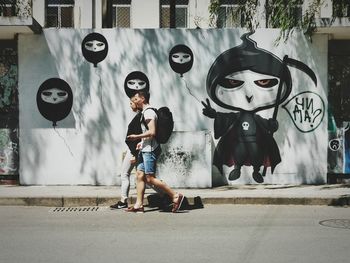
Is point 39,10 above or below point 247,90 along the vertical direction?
above

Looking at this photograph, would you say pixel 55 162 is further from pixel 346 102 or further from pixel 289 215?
pixel 346 102

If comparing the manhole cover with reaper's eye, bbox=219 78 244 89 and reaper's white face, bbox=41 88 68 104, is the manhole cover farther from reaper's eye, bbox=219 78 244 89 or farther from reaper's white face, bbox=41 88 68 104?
reaper's white face, bbox=41 88 68 104

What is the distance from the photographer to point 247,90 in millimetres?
10977

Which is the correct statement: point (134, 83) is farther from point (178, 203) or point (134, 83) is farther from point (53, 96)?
point (178, 203)

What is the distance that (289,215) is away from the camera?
8.26 m

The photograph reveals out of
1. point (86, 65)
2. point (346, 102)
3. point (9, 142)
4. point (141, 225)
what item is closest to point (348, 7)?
point (346, 102)

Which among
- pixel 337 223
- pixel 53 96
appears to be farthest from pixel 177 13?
pixel 337 223

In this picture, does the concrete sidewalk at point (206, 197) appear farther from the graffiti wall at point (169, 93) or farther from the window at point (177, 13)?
the window at point (177, 13)

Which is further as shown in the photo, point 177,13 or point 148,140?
point 177,13

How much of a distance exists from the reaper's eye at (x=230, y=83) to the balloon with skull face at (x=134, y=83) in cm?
170

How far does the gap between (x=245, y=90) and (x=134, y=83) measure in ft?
8.05

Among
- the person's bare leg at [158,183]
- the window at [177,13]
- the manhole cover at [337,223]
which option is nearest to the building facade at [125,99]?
the person's bare leg at [158,183]

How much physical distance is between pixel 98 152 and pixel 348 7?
6316mm

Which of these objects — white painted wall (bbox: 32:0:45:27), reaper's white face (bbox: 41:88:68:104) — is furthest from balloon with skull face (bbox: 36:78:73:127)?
white painted wall (bbox: 32:0:45:27)
